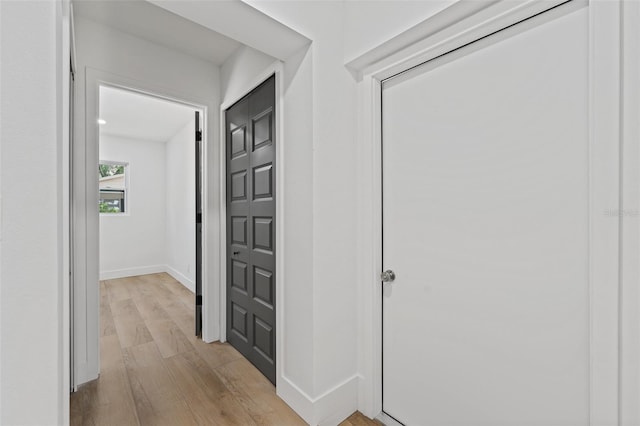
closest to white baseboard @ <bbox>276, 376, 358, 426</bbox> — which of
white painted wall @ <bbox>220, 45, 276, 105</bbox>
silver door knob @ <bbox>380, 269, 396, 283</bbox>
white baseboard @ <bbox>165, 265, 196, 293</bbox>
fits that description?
silver door knob @ <bbox>380, 269, 396, 283</bbox>

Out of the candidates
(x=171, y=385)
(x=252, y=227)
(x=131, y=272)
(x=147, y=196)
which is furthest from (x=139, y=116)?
(x=171, y=385)

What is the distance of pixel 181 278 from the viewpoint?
193 inches

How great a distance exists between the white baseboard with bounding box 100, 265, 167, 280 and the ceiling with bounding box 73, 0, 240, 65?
4397mm

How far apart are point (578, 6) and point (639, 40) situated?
0.82ft

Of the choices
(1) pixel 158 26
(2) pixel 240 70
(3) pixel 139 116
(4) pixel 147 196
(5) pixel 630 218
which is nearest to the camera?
(5) pixel 630 218

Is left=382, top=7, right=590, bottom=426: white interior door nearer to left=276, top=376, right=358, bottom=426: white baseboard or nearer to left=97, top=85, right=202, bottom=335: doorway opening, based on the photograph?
left=276, top=376, right=358, bottom=426: white baseboard

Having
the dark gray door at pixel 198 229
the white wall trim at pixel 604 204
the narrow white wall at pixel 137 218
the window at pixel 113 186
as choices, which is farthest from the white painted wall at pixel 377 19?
the window at pixel 113 186

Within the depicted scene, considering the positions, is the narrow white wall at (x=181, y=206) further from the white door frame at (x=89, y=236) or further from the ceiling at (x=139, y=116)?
the white door frame at (x=89, y=236)

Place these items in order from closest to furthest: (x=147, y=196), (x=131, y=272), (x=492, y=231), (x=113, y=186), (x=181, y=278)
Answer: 1. (x=492, y=231)
2. (x=181, y=278)
3. (x=131, y=272)
4. (x=113, y=186)
5. (x=147, y=196)

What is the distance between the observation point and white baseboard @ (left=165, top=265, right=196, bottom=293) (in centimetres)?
450

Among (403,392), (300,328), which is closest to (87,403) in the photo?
(300,328)

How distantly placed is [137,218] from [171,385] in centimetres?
443

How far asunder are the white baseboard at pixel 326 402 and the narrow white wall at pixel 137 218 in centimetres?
484
